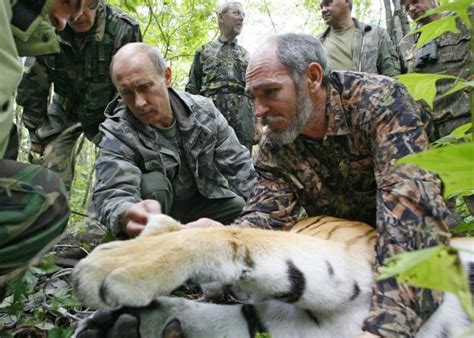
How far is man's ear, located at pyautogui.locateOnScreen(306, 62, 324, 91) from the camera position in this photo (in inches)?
105

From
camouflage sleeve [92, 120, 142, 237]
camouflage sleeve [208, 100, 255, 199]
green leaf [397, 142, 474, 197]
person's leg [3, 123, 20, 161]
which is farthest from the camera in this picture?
camouflage sleeve [208, 100, 255, 199]

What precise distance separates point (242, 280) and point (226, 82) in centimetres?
572

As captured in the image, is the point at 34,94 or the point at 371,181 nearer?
the point at 371,181

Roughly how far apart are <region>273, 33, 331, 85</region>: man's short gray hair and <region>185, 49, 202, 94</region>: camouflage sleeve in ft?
15.6

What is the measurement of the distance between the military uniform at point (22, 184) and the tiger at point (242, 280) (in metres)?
0.24

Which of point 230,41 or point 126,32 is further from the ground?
point 126,32

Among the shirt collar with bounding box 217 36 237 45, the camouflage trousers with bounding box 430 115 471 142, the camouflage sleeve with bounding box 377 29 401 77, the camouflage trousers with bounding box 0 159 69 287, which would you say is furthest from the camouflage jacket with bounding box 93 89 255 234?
the shirt collar with bounding box 217 36 237 45

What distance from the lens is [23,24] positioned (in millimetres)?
1814

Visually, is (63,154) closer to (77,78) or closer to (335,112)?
(77,78)

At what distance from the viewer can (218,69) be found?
733 centimetres

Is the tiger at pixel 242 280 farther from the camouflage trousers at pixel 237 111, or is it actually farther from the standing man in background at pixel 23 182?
the camouflage trousers at pixel 237 111

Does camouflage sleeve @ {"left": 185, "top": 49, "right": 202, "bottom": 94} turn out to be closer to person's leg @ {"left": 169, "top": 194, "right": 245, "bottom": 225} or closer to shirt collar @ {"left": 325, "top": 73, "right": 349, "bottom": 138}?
person's leg @ {"left": 169, "top": 194, "right": 245, "bottom": 225}

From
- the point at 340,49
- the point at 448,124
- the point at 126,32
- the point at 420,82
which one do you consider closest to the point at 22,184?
the point at 420,82

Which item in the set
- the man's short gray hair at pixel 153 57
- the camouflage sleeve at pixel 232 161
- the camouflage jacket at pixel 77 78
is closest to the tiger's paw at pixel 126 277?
the man's short gray hair at pixel 153 57
